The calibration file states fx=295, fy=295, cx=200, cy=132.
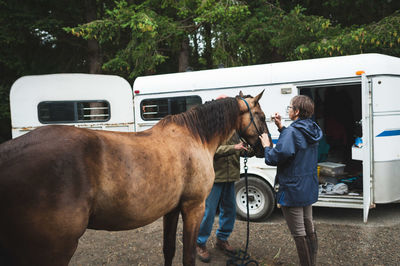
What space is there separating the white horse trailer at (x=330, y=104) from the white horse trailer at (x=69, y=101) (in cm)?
41

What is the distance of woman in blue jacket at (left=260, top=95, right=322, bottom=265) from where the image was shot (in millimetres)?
2801

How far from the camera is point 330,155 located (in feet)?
21.1

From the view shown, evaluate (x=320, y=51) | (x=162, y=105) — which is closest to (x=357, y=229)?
(x=162, y=105)

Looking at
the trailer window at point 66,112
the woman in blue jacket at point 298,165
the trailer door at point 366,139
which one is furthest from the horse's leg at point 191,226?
the trailer window at point 66,112

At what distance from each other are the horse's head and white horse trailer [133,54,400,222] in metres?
2.11

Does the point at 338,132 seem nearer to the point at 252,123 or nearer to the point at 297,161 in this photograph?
the point at 252,123

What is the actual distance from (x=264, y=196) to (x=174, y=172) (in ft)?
10.7

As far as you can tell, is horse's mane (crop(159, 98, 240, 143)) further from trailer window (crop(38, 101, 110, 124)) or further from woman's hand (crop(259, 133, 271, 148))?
trailer window (crop(38, 101, 110, 124))

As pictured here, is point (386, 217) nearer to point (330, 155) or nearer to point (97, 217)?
point (330, 155)

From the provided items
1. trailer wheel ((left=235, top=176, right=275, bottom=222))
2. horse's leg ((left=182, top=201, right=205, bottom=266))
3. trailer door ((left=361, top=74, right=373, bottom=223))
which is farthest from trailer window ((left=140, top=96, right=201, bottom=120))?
horse's leg ((left=182, top=201, right=205, bottom=266))

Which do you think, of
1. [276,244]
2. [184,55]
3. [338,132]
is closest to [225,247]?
[276,244]

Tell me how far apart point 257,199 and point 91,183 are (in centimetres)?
403

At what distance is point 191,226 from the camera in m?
2.82

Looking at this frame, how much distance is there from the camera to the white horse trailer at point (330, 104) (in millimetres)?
4672
